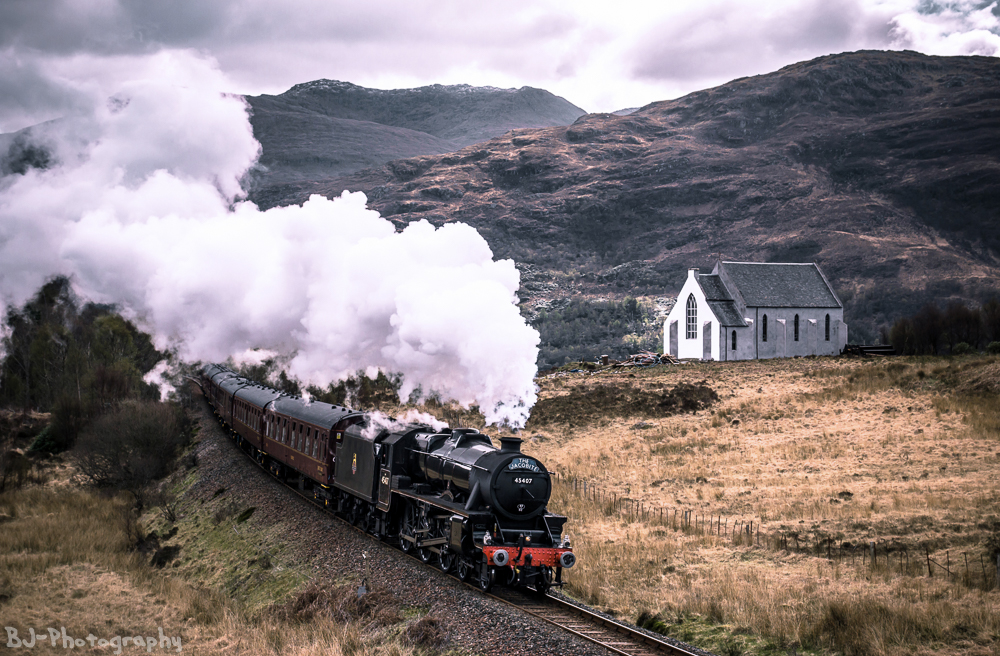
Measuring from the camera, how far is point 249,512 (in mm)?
28141

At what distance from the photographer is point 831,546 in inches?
848

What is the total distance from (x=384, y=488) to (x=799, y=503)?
15.3 metres

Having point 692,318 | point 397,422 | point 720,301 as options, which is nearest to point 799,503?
point 397,422

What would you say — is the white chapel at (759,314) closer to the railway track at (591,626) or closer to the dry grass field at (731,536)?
the dry grass field at (731,536)

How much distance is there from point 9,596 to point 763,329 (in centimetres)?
7459

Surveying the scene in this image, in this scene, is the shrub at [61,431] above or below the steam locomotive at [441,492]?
below

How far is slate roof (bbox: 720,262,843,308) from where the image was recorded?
273 feet

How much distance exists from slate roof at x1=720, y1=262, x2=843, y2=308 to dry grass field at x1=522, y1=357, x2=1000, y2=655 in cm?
2638

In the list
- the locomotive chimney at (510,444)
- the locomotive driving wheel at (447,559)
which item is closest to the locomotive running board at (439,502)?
the locomotive driving wheel at (447,559)

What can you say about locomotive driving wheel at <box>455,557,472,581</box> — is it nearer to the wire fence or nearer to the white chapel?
the wire fence

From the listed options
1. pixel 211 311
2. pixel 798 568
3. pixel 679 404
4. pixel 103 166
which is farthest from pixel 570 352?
pixel 798 568

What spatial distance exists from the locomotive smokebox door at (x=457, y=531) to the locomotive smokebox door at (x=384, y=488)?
359 centimetres

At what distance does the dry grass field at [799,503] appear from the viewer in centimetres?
1500

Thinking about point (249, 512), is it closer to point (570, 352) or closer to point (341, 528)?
point (341, 528)
